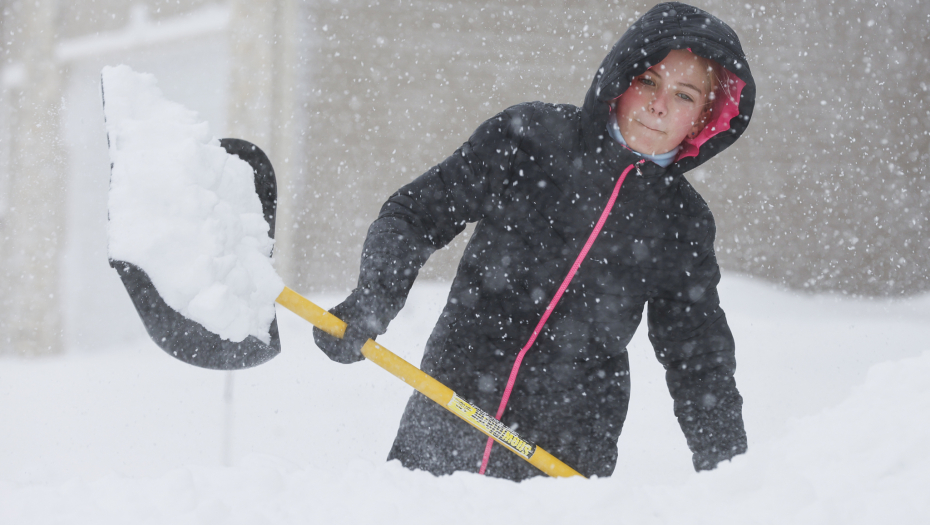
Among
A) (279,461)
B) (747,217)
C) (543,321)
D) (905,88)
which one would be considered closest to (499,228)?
(543,321)

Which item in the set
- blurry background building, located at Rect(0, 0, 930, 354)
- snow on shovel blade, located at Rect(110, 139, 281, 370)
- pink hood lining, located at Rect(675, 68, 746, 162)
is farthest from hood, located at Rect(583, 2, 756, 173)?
blurry background building, located at Rect(0, 0, 930, 354)

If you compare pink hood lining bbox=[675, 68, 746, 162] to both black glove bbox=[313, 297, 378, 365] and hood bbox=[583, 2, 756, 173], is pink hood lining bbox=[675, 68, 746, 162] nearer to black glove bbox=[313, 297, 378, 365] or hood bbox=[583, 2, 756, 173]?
hood bbox=[583, 2, 756, 173]

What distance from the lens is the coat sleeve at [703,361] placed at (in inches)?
70.5

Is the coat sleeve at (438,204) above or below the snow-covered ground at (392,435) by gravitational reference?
above

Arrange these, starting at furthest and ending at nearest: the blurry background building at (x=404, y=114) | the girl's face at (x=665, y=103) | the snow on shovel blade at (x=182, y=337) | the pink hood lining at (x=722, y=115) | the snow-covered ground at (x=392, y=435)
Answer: the blurry background building at (x=404, y=114), the pink hood lining at (x=722, y=115), the girl's face at (x=665, y=103), the snow on shovel blade at (x=182, y=337), the snow-covered ground at (x=392, y=435)

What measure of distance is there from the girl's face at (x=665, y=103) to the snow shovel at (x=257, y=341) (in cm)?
84

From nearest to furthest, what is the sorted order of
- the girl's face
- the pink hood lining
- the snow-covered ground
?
the snow-covered ground, the girl's face, the pink hood lining

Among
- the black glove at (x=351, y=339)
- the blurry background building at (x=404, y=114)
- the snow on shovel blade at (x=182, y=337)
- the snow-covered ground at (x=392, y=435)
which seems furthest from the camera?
the blurry background building at (x=404, y=114)

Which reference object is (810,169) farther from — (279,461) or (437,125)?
(279,461)

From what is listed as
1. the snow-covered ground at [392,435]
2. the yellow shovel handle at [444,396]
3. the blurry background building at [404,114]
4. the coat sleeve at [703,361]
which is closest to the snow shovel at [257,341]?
the yellow shovel handle at [444,396]

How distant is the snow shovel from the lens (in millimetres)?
1442

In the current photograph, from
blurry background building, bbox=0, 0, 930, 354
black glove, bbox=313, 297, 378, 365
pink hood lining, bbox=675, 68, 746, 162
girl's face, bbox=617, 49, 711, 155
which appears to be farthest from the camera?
blurry background building, bbox=0, 0, 930, 354

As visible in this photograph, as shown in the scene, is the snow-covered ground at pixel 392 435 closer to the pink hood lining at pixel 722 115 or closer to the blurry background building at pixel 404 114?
the blurry background building at pixel 404 114

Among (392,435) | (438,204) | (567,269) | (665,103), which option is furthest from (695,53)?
(392,435)
